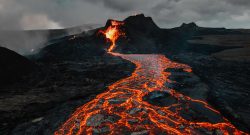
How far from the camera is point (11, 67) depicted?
32.8 m

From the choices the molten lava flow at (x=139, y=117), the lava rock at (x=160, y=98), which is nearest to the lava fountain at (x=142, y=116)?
the molten lava flow at (x=139, y=117)

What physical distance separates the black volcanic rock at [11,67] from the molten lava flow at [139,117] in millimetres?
13909

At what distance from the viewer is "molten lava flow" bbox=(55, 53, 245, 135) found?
19062mm

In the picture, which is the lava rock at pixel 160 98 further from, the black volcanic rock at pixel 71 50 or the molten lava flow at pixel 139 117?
the black volcanic rock at pixel 71 50

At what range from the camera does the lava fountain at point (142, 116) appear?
19.0m

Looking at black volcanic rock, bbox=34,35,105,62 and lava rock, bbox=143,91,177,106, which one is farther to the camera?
black volcanic rock, bbox=34,35,105,62

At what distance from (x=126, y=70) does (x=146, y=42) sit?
4118cm

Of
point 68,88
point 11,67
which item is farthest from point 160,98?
point 11,67

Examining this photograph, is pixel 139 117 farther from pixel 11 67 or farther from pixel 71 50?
pixel 71 50

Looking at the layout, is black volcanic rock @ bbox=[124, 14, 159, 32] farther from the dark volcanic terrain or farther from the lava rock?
the lava rock

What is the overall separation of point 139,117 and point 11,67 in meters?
22.0

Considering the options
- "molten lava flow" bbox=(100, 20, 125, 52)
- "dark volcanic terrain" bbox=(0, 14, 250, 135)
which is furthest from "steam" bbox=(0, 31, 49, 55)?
"dark volcanic terrain" bbox=(0, 14, 250, 135)

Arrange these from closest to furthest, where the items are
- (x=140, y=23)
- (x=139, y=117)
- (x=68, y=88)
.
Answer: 1. (x=139, y=117)
2. (x=68, y=88)
3. (x=140, y=23)

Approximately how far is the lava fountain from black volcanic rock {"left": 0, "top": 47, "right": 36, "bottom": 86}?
1379 centimetres
